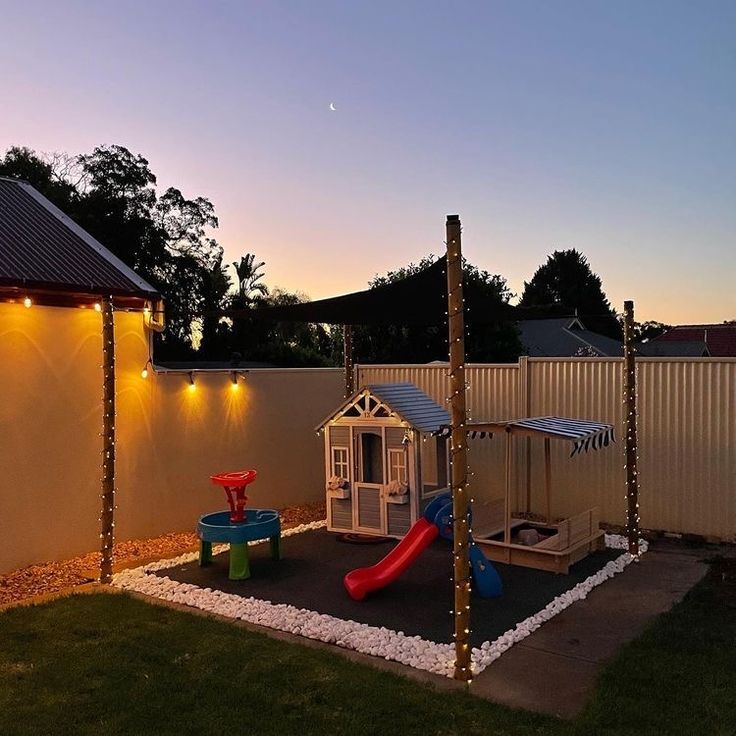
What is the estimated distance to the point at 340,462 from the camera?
25.7 feet

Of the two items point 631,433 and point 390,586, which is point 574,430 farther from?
point 390,586

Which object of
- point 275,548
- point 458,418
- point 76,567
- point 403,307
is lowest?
point 76,567

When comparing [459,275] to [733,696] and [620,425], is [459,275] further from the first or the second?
[620,425]

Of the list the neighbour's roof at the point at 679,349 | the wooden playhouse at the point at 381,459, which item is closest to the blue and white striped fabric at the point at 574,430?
the wooden playhouse at the point at 381,459

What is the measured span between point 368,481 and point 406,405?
96 centimetres

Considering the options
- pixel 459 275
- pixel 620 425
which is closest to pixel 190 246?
pixel 620 425

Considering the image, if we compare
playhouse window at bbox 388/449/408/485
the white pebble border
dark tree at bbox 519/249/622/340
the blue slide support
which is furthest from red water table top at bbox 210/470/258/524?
dark tree at bbox 519/249/622/340

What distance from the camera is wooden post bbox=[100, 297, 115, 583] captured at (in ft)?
20.3

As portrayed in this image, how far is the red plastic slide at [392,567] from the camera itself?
18.4 ft

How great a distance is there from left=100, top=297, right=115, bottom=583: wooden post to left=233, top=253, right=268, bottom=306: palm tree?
26.9 meters

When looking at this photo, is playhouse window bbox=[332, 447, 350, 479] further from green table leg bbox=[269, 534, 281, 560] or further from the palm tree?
the palm tree

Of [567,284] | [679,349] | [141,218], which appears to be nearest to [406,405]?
[141,218]

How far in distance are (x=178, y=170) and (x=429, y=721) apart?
27.6m

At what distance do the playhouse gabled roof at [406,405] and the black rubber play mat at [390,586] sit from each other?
4.42ft
